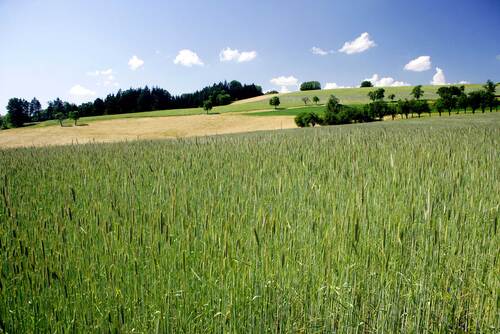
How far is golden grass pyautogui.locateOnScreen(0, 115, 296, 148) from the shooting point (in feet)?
151

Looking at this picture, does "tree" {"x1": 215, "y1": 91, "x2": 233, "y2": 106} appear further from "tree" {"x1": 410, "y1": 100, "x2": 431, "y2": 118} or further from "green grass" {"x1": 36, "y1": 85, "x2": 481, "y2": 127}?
"tree" {"x1": 410, "y1": 100, "x2": 431, "y2": 118}

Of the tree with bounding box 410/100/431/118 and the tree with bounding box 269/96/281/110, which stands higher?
the tree with bounding box 269/96/281/110

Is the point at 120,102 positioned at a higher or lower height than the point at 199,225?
higher

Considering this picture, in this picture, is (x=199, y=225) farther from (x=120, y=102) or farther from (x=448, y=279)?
(x=120, y=102)

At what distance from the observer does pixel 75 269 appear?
1.72 m

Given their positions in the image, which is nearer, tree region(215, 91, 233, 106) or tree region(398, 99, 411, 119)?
tree region(398, 99, 411, 119)

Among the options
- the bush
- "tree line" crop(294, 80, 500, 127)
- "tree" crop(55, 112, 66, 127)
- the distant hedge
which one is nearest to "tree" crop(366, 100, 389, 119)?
"tree line" crop(294, 80, 500, 127)

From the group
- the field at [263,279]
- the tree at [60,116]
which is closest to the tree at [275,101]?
the tree at [60,116]

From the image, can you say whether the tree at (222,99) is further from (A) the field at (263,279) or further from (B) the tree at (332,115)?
(A) the field at (263,279)

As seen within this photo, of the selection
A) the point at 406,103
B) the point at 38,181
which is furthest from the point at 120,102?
the point at 38,181

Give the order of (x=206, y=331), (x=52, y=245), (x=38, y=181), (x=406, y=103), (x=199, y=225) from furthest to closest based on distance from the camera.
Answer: (x=406, y=103)
(x=38, y=181)
(x=199, y=225)
(x=52, y=245)
(x=206, y=331)

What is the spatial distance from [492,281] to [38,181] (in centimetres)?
485

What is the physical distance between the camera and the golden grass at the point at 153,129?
151 ft

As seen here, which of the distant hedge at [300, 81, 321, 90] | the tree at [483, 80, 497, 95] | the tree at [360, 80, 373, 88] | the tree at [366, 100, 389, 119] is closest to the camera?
the tree at [366, 100, 389, 119]
